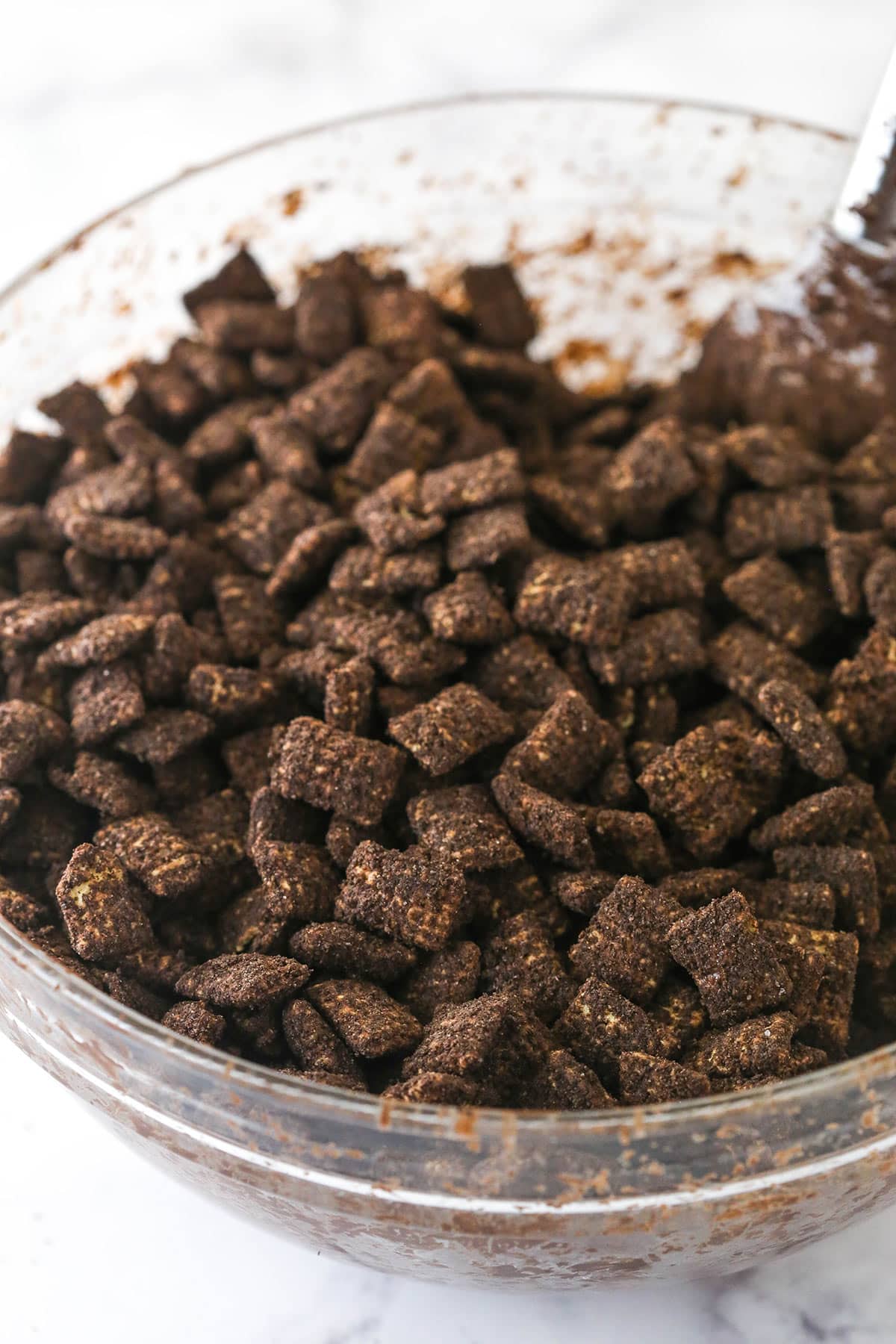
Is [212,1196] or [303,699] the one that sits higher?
[303,699]

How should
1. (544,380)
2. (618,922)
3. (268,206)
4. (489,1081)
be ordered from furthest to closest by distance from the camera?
(268,206)
(544,380)
(618,922)
(489,1081)

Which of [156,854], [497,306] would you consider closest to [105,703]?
[156,854]

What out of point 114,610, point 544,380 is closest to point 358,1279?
point 114,610

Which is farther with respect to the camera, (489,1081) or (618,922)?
(618,922)

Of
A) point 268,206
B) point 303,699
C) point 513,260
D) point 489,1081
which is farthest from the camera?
point 513,260

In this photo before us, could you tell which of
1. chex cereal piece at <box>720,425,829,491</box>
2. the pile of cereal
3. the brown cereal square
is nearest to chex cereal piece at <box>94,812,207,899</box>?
the pile of cereal

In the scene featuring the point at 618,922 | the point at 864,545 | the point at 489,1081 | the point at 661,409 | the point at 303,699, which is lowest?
the point at 489,1081

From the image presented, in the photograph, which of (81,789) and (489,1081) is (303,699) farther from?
(489,1081)
